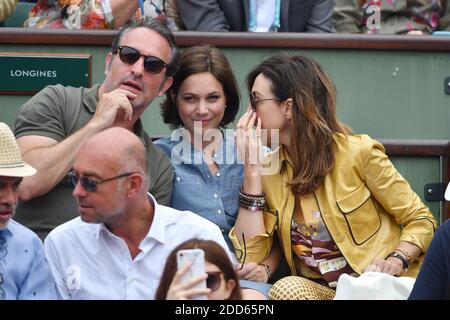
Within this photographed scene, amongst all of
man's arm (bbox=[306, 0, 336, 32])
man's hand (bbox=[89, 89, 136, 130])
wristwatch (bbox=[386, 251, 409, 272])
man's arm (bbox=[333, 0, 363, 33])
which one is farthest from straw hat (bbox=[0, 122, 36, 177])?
man's arm (bbox=[333, 0, 363, 33])

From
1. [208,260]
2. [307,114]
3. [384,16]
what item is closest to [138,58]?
[307,114]

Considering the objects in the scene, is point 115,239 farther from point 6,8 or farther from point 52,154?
point 6,8

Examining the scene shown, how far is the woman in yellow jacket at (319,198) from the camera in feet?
18.4

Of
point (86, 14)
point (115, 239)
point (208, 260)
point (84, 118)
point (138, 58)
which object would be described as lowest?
point (115, 239)

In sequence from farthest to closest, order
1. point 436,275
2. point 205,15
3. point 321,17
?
1. point 321,17
2. point 205,15
3. point 436,275

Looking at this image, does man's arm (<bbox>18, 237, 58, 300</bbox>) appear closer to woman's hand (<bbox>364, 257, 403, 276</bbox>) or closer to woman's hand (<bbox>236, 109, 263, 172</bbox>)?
woman's hand (<bbox>236, 109, 263, 172</bbox>)

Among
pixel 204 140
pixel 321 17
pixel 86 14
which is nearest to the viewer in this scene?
pixel 204 140

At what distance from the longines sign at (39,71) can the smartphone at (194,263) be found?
2765 millimetres

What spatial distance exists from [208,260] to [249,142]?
1.66m

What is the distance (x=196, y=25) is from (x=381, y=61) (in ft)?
3.97

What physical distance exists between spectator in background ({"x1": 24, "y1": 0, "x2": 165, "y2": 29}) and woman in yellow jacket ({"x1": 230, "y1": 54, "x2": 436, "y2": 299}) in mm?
1437

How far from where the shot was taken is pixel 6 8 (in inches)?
272

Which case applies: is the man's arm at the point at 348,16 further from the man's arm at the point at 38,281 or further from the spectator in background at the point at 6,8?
the man's arm at the point at 38,281
